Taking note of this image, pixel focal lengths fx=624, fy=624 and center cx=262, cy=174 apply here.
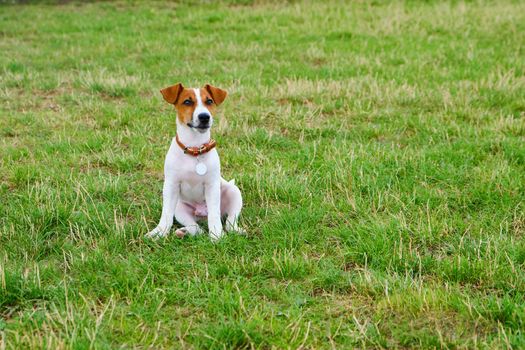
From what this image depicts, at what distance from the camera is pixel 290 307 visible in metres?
4.57

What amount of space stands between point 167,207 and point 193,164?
485 millimetres

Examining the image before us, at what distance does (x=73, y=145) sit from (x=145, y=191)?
6.49ft

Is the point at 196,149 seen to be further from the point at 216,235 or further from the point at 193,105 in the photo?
the point at 216,235

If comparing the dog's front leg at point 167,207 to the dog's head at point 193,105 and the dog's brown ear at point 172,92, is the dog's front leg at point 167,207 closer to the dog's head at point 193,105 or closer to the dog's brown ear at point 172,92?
the dog's head at point 193,105

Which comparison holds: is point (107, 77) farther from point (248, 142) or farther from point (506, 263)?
point (506, 263)

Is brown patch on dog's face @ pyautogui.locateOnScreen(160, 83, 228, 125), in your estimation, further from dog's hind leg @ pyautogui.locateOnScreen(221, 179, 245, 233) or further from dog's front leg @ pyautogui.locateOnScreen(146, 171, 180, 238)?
dog's hind leg @ pyautogui.locateOnScreen(221, 179, 245, 233)

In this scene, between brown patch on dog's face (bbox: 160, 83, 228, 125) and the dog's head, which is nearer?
the dog's head

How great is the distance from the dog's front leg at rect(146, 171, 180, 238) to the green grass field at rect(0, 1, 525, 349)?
12cm

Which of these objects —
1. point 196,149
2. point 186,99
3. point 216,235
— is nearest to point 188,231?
point 216,235

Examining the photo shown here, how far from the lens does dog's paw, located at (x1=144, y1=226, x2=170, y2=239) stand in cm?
569

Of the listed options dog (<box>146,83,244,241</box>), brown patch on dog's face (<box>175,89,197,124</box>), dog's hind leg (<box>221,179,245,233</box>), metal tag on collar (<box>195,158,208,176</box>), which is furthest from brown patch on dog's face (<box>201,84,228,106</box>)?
dog's hind leg (<box>221,179,245,233</box>)

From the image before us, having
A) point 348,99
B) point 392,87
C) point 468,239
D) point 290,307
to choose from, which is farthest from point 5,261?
point 392,87

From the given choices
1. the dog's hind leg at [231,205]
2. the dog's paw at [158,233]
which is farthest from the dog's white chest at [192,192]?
the dog's paw at [158,233]

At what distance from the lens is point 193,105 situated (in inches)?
220
